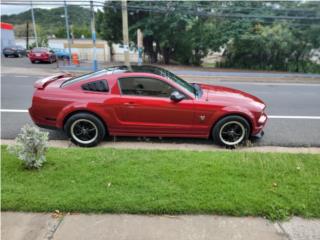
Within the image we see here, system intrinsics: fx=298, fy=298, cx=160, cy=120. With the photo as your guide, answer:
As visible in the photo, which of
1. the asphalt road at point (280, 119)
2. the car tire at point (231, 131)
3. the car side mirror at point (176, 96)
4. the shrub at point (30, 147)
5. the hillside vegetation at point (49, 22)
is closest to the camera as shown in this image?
the shrub at point (30, 147)

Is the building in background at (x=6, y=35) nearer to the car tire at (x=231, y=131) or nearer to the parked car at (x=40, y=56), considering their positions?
the parked car at (x=40, y=56)

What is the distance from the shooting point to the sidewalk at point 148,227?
2842 mm

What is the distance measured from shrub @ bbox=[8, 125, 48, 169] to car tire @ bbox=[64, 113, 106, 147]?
1.43 metres

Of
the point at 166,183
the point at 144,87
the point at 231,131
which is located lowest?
the point at 166,183

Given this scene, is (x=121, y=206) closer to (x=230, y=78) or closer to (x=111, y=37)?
(x=230, y=78)

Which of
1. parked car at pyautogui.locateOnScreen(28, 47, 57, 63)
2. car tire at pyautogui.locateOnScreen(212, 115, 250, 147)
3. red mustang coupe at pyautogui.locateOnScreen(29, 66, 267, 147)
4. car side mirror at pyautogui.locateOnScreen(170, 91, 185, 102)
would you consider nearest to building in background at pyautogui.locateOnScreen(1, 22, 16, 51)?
parked car at pyautogui.locateOnScreen(28, 47, 57, 63)

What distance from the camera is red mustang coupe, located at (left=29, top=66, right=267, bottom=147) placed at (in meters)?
5.35

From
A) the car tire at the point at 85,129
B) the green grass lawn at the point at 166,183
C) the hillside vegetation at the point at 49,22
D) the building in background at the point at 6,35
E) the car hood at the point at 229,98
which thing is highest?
the hillside vegetation at the point at 49,22

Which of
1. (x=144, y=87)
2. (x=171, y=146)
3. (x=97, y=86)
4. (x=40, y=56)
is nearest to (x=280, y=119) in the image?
(x=171, y=146)

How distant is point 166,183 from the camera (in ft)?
12.2

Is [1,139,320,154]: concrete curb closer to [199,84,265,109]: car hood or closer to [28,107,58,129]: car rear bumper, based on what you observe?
[28,107,58,129]: car rear bumper

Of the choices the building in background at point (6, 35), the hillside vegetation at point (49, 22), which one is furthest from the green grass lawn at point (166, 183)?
the hillside vegetation at point (49, 22)

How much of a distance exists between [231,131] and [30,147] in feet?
11.1

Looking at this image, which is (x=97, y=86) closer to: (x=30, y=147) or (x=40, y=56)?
(x=30, y=147)
